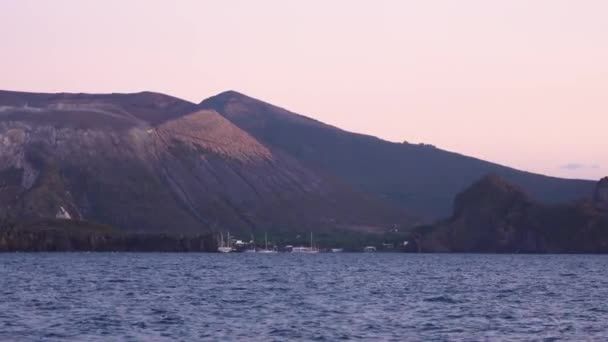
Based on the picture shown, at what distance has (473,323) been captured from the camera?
60.7 m

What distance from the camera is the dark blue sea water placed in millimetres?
55656

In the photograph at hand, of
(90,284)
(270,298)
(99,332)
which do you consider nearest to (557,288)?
(270,298)

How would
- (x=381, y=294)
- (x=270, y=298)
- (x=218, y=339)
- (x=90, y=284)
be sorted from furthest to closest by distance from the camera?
(x=90, y=284) → (x=381, y=294) → (x=270, y=298) → (x=218, y=339)

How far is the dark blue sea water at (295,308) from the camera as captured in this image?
5566 centimetres

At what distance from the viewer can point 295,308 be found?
68375 mm

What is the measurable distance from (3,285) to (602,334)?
4425 centimetres

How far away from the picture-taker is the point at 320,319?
61781 millimetres

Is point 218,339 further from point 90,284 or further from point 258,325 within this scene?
point 90,284

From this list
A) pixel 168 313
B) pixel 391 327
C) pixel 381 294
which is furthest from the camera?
pixel 381 294

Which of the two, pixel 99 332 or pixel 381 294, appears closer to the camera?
pixel 99 332

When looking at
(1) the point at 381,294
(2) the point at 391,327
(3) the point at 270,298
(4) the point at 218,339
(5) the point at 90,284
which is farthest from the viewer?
(5) the point at 90,284

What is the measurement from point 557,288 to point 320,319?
34653mm

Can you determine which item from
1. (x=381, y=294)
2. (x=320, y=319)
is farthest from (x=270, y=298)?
(x=320, y=319)

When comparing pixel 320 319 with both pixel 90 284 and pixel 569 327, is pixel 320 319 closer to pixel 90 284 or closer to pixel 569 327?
pixel 569 327
